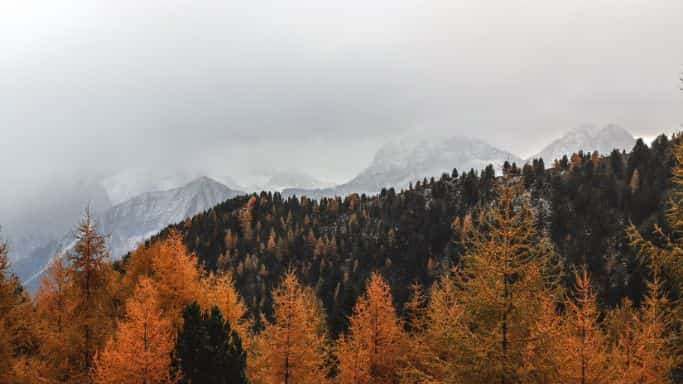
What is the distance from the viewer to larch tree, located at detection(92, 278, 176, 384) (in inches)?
810

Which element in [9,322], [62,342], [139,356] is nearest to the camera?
[139,356]

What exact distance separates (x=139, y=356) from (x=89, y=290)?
5.54 meters

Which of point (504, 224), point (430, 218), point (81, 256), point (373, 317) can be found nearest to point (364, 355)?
point (373, 317)

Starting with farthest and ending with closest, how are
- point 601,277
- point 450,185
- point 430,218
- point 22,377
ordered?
1. point 450,185
2. point 430,218
3. point 601,277
4. point 22,377

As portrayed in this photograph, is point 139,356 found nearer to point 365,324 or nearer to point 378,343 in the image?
point 365,324

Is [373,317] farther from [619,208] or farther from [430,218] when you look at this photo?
[430,218]

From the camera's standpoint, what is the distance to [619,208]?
140125 mm

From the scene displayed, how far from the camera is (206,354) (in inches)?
808

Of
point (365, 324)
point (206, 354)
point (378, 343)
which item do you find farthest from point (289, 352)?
point (206, 354)

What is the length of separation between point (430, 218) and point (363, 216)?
3208 centimetres

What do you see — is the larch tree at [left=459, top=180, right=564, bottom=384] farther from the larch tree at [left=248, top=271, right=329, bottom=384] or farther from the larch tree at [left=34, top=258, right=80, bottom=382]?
the larch tree at [left=34, top=258, right=80, bottom=382]

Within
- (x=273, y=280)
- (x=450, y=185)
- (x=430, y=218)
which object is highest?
(x=450, y=185)

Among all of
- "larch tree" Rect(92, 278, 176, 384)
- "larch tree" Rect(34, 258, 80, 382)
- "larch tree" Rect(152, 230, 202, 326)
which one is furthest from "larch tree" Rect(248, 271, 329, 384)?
"larch tree" Rect(34, 258, 80, 382)

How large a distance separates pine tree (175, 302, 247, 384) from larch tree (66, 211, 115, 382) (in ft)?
18.7
